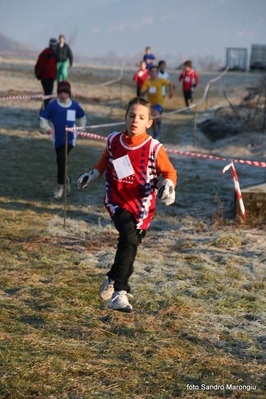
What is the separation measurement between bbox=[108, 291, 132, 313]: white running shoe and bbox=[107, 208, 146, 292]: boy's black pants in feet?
0.13

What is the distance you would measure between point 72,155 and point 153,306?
9046 mm

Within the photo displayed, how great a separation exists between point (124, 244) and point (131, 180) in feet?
1.63

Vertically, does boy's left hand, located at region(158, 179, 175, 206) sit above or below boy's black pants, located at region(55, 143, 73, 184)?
above

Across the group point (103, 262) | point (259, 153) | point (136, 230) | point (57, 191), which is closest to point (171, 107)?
point (259, 153)

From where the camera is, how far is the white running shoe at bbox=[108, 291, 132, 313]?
5262mm

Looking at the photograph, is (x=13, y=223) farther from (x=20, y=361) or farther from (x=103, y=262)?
(x=20, y=361)

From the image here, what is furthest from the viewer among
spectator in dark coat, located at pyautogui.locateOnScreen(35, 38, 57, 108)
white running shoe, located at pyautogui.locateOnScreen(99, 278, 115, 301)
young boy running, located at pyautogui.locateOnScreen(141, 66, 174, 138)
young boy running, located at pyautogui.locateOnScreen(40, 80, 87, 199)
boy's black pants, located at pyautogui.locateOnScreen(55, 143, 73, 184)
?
spectator in dark coat, located at pyautogui.locateOnScreen(35, 38, 57, 108)

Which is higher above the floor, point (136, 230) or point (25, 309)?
point (136, 230)

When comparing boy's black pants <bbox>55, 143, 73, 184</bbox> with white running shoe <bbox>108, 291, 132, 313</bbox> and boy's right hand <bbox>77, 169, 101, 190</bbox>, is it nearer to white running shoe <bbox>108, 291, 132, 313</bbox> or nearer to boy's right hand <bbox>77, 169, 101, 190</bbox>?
boy's right hand <bbox>77, 169, 101, 190</bbox>

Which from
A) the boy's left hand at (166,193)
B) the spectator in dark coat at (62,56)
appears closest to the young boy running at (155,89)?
the spectator in dark coat at (62,56)

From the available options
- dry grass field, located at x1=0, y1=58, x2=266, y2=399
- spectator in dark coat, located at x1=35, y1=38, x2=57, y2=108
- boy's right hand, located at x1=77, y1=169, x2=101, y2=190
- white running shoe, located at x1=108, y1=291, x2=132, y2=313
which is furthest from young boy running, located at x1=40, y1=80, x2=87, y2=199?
spectator in dark coat, located at x1=35, y1=38, x2=57, y2=108

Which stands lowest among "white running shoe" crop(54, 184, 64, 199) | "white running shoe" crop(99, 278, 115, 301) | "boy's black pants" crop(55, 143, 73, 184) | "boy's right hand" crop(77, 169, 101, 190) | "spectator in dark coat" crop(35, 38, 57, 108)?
"white running shoe" crop(54, 184, 64, 199)

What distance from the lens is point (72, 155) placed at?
568 inches

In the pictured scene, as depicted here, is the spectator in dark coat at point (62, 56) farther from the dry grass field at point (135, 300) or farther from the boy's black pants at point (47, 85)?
the dry grass field at point (135, 300)
